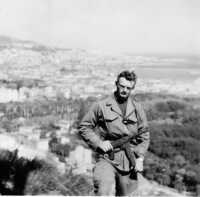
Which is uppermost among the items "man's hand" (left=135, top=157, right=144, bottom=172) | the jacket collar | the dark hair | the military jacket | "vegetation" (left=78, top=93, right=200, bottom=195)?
the dark hair

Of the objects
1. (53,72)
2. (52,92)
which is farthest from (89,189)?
(53,72)

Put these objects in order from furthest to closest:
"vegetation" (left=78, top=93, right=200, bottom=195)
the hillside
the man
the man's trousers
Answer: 1. "vegetation" (left=78, top=93, right=200, bottom=195)
2. the hillside
3. the man
4. the man's trousers

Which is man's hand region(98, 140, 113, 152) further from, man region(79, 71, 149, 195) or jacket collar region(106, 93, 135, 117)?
jacket collar region(106, 93, 135, 117)

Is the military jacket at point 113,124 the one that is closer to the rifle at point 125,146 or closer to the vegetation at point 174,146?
the rifle at point 125,146

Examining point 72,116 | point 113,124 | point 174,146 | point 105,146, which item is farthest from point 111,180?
point 72,116

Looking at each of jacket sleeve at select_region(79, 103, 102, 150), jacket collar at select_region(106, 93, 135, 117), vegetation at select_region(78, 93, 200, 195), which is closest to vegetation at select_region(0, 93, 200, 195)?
vegetation at select_region(78, 93, 200, 195)

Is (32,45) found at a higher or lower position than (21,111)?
higher

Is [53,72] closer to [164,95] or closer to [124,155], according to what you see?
[164,95]

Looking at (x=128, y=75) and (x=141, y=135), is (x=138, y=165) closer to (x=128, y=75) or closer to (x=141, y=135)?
(x=141, y=135)
